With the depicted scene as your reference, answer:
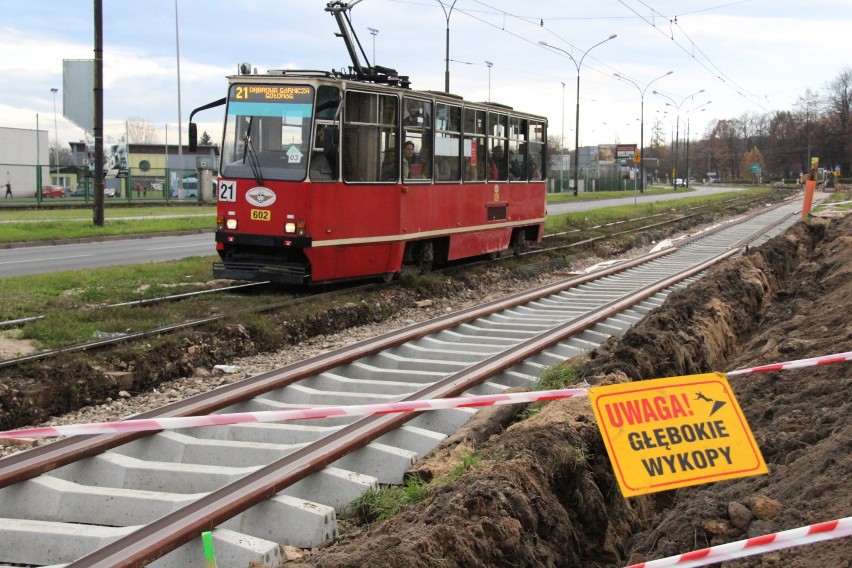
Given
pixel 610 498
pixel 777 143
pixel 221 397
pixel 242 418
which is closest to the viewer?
pixel 242 418

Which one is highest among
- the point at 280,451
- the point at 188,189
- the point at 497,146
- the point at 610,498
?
the point at 188,189

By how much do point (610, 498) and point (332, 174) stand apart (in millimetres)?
8196

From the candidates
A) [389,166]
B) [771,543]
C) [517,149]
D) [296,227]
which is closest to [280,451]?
[771,543]

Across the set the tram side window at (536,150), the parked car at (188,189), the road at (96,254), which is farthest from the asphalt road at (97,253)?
the parked car at (188,189)

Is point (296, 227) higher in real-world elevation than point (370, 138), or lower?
lower

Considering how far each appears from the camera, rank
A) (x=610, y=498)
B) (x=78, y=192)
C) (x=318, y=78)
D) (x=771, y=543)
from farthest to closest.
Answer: (x=78, y=192), (x=318, y=78), (x=610, y=498), (x=771, y=543)

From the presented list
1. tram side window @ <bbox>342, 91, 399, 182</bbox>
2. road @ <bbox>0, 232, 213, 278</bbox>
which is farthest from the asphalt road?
tram side window @ <bbox>342, 91, 399, 182</bbox>

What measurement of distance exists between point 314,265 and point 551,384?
5.78 m

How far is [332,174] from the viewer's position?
42.4 ft

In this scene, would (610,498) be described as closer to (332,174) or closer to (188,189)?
(332,174)

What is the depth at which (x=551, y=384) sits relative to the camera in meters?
8.01

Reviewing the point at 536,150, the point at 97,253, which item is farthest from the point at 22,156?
the point at 536,150

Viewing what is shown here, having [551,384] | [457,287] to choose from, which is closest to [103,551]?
[551,384]

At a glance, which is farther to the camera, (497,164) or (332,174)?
(497,164)
